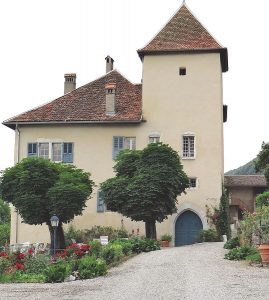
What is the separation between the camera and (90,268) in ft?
58.4

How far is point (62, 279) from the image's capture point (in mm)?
17203

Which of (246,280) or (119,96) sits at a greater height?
(119,96)

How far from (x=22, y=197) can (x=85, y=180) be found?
3.61m

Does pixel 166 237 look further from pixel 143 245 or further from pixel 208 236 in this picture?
pixel 143 245

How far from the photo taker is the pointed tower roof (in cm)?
3841

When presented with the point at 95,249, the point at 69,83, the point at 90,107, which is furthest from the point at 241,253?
the point at 69,83

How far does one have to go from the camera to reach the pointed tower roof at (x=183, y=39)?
3841 cm

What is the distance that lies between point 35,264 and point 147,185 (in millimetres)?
11839

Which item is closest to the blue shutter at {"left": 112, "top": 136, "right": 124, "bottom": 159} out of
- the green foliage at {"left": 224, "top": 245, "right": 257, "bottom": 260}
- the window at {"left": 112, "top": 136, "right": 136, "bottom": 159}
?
the window at {"left": 112, "top": 136, "right": 136, "bottom": 159}

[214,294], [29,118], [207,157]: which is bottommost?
[214,294]

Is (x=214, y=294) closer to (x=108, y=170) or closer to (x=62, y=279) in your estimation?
(x=62, y=279)

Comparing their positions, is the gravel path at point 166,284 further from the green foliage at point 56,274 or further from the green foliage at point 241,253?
the green foliage at point 241,253

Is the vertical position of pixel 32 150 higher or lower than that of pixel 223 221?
higher

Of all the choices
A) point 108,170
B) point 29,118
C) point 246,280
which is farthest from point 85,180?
point 246,280
